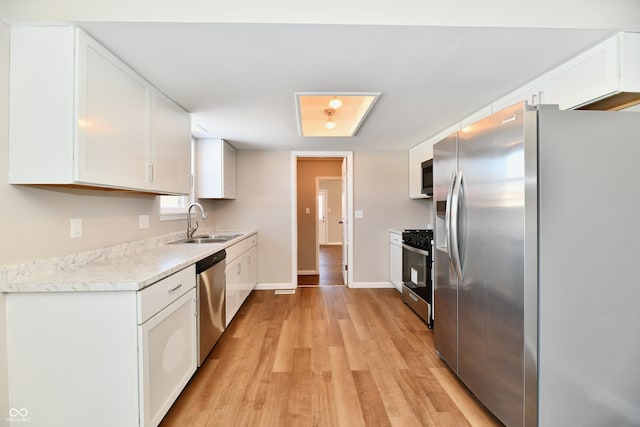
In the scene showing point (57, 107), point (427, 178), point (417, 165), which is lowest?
point (427, 178)

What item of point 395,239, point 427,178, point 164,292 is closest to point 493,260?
point 164,292

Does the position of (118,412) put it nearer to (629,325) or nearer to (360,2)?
(360,2)

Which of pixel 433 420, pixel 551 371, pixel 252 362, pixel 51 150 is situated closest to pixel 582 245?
pixel 551 371

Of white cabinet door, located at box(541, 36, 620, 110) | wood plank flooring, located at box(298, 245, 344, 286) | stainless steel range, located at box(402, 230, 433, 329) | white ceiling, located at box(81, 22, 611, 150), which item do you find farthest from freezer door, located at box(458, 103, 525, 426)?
A: wood plank flooring, located at box(298, 245, 344, 286)

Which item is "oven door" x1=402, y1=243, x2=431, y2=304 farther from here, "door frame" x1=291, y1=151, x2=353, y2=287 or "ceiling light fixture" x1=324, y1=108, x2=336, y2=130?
"ceiling light fixture" x1=324, y1=108, x2=336, y2=130

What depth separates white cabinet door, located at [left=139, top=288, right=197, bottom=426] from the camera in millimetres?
1374

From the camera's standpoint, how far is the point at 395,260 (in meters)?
4.02

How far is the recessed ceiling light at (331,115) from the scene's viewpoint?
2.84 metres

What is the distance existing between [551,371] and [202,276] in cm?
211

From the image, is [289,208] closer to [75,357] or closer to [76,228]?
[76,228]

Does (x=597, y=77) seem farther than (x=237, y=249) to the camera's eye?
No

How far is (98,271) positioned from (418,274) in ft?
9.26

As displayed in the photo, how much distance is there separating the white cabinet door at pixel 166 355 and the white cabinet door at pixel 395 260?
270cm

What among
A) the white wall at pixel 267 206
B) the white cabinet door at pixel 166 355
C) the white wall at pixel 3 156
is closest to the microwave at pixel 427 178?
the white wall at pixel 267 206
